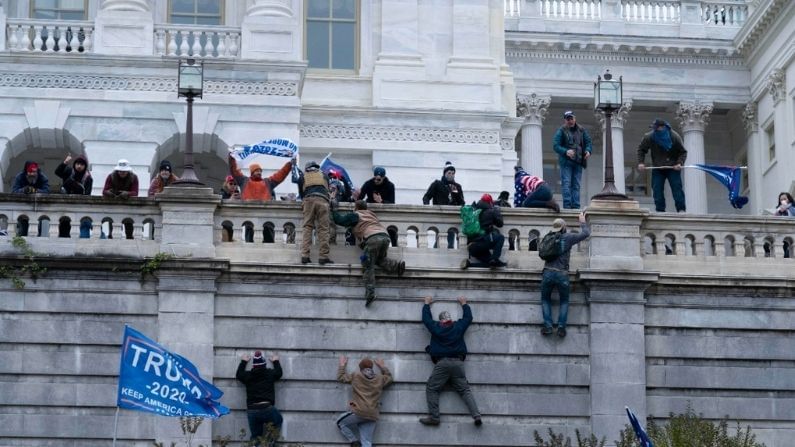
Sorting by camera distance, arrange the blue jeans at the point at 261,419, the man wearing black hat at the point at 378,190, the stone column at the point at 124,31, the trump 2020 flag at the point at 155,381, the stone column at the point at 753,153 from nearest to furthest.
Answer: the trump 2020 flag at the point at 155,381 → the blue jeans at the point at 261,419 → the man wearing black hat at the point at 378,190 → the stone column at the point at 124,31 → the stone column at the point at 753,153

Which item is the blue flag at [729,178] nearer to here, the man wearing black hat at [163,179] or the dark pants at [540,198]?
the dark pants at [540,198]

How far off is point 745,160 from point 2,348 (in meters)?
42.4

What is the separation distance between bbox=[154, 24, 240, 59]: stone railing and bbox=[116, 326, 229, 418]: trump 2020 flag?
14531 millimetres

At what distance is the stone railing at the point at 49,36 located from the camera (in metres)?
48.7

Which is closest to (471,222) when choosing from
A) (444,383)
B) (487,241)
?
(487,241)

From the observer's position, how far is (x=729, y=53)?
242 ft

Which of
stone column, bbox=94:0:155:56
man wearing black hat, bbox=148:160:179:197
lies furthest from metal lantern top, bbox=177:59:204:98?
stone column, bbox=94:0:155:56

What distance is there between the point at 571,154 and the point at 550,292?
412cm

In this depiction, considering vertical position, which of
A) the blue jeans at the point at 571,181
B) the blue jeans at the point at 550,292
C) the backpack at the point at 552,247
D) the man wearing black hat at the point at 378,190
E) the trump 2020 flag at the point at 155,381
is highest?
the blue jeans at the point at 571,181

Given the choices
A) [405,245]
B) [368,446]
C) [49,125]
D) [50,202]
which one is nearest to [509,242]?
[405,245]

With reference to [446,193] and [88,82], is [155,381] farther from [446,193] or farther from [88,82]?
[88,82]

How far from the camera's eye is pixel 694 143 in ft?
239

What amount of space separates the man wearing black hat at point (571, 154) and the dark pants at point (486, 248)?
10.7 feet

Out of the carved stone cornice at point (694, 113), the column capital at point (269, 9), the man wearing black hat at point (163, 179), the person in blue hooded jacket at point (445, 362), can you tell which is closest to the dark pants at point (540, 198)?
the person in blue hooded jacket at point (445, 362)
